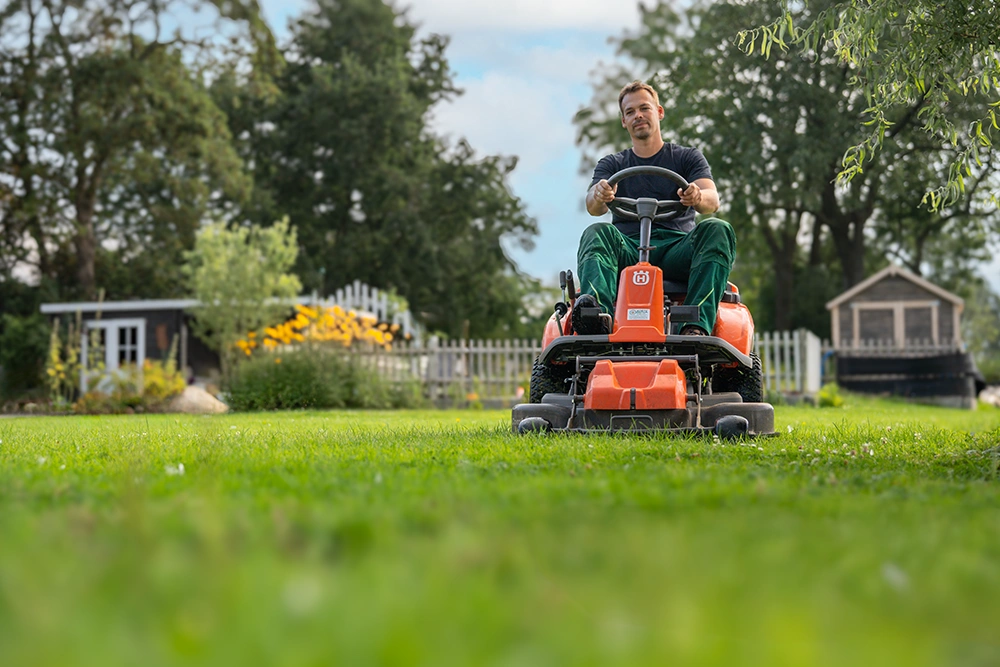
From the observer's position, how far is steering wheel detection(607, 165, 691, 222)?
652cm

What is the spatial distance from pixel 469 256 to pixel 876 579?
34209 mm

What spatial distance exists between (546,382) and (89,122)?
24.5 meters

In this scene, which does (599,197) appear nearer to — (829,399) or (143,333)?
(829,399)

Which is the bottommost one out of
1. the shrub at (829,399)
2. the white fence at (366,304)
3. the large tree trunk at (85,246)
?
the shrub at (829,399)

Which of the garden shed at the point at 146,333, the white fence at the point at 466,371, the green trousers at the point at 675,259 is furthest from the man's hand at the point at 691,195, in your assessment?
the garden shed at the point at 146,333

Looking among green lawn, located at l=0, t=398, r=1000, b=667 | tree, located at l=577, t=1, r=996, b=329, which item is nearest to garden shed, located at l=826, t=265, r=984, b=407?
tree, located at l=577, t=1, r=996, b=329

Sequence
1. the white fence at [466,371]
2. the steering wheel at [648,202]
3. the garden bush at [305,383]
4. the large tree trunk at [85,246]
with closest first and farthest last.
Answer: the steering wheel at [648,202] < the garden bush at [305,383] < the white fence at [466,371] < the large tree trunk at [85,246]

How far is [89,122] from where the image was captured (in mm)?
28125

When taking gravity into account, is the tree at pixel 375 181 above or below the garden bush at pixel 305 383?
above

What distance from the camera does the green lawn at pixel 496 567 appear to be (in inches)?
57.9

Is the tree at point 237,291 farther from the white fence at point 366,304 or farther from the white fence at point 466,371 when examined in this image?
the white fence at point 466,371

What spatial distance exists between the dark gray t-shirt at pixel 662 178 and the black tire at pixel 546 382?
104 cm

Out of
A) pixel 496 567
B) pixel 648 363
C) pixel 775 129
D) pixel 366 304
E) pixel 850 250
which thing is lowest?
pixel 496 567

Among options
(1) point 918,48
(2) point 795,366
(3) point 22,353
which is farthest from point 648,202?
(3) point 22,353
